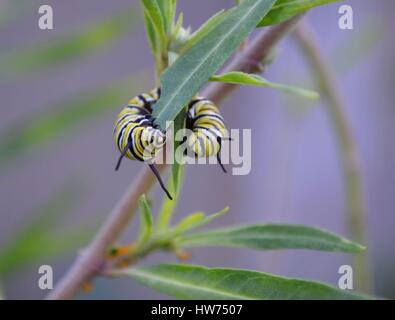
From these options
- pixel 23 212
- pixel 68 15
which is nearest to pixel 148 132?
pixel 68 15

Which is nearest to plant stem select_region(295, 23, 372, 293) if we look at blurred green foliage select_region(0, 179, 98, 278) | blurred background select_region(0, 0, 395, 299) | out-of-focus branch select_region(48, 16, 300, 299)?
out-of-focus branch select_region(48, 16, 300, 299)

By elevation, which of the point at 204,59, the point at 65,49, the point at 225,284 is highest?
the point at 65,49

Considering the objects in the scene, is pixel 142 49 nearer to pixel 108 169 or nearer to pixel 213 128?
pixel 108 169

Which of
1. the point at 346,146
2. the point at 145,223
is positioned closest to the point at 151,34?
the point at 145,223

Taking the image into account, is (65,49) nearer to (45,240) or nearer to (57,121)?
(57,121)

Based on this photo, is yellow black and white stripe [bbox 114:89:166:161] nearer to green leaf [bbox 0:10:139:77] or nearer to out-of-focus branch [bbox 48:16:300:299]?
out-of-focus branch [bbox 48:16:300:299]

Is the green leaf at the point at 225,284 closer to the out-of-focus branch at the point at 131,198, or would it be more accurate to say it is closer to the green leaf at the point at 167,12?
the out-of-focus branch at the point at 131,198

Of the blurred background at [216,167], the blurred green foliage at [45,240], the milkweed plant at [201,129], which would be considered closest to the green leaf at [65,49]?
the blurred green foliage at [45,240]

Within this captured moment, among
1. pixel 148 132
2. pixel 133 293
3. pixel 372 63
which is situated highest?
pixel 372 63
